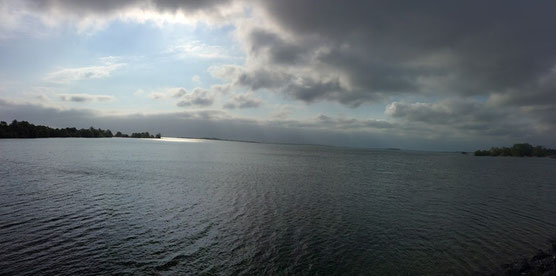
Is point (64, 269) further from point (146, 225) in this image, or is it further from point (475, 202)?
point (475, 202)

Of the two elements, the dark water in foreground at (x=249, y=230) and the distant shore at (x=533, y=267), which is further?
the dark water in foreground at (x=249, y=230)

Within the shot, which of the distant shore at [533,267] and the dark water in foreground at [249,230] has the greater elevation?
the distant shore at [533,267]

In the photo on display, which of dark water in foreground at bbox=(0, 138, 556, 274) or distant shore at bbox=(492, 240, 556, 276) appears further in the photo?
dark water in foreground at bbox=(0, 138, 556, 274)

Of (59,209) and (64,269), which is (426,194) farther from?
(59,209)

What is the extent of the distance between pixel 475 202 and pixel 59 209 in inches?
2343

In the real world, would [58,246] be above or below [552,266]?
below

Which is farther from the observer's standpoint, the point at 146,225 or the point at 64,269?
the point at 146,225

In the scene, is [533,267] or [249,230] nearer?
[533,267]

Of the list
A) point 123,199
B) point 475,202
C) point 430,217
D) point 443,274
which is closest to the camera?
point 443,274

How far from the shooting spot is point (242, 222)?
28312mm

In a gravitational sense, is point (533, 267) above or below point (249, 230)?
above

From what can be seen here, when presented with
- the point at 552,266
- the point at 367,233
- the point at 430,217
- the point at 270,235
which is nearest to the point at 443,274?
the point at 552,266

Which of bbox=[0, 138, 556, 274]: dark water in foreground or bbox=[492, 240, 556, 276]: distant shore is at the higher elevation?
bbox=[492, 240, 556, 276]: distant shore

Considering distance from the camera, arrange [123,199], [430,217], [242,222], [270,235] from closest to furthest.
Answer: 1. [270,235]
2. [242,222]
3. [430,217]
4. [123,199]
